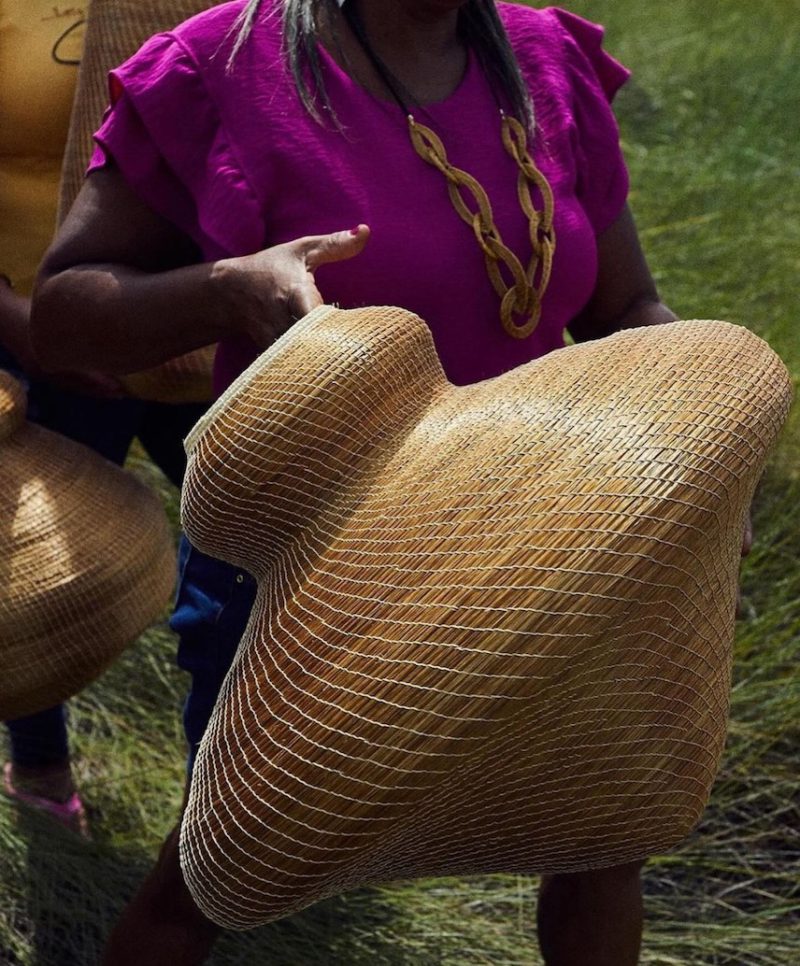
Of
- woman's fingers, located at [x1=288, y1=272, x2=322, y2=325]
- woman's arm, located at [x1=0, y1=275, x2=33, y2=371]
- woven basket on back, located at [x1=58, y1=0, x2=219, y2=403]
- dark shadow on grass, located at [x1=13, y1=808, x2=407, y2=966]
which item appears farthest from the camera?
dark shadow on grass, located at [x1=13, y1=808, x2=407, y2=966]

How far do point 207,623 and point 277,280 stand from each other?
0.38 meters

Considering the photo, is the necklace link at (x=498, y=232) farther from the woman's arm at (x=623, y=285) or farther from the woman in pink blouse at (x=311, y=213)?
the woman's arm at (x=623, y=285)

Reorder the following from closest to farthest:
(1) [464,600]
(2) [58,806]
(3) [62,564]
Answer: (1) [464,600], (3) [62,564], (2) [58,806]

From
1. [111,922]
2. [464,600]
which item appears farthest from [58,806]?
[464,600]

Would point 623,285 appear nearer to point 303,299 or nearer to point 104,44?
point 303,299

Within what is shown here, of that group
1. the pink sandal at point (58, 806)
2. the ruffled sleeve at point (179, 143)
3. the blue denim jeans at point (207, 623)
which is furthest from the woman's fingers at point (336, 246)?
the pink sandal at point (58, 806)

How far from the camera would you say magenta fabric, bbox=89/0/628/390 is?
1465 mm

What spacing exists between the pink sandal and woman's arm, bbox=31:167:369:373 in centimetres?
103

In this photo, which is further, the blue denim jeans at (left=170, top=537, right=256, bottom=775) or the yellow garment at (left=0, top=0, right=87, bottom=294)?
the yellow garment at (left=0, top=0, right=87, bottom=294)

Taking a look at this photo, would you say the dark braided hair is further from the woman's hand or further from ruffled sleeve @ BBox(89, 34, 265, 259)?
the woman's hand

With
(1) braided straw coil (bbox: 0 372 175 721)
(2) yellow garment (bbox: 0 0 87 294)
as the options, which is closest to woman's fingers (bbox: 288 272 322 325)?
(1) braided straw coil (bbox: 0 372 175 721)

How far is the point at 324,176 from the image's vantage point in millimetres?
1460

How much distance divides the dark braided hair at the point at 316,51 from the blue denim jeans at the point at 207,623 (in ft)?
1.54

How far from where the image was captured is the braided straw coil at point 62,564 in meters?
1.80
